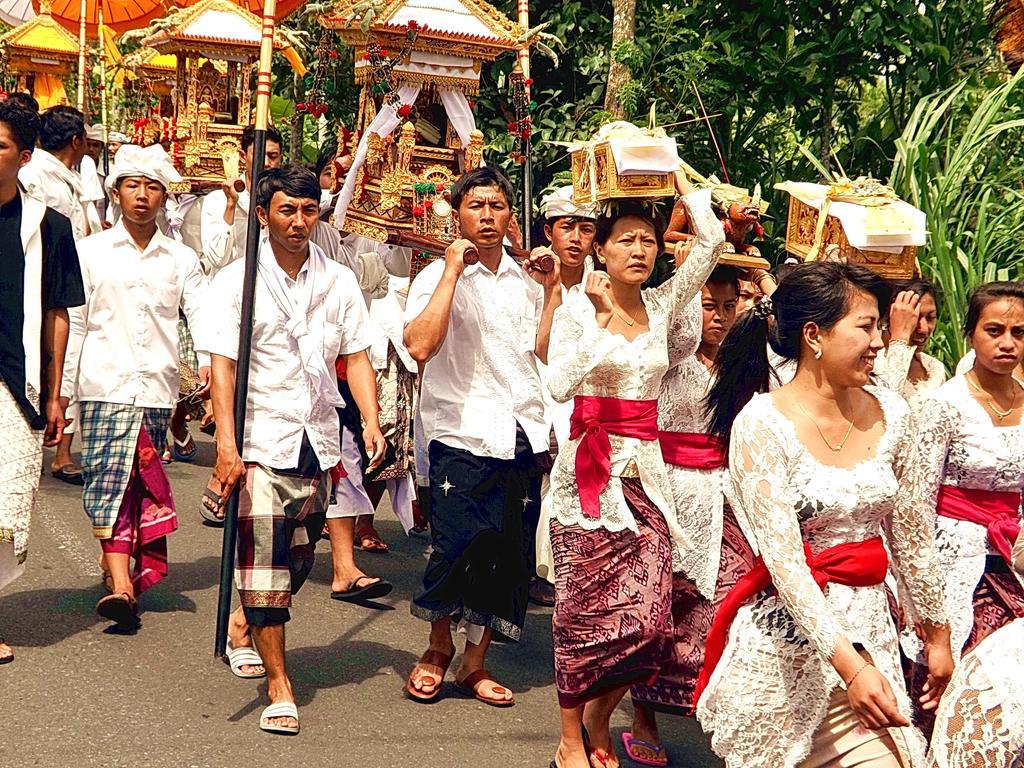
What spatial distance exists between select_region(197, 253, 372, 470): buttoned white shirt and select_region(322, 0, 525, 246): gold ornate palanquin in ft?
4.10

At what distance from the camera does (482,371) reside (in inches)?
249

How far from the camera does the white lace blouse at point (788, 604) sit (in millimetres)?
3787

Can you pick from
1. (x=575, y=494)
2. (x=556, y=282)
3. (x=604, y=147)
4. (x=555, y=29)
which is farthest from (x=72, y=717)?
(x=555, y=29)

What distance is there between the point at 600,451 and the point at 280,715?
1.52 metres

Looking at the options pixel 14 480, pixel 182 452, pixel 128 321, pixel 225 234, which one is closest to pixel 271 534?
pixel 14 480

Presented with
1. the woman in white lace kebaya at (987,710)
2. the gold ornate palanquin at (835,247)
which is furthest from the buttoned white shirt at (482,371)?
the woman in white lace kebaya at (987,710)

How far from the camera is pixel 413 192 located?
24.3ft

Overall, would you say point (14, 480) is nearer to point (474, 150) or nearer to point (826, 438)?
point (474, 150)

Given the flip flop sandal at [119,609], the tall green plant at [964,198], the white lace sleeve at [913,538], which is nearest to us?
the white lace sleeve at [913,538]

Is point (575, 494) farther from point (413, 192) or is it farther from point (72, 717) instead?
point (413, 192)

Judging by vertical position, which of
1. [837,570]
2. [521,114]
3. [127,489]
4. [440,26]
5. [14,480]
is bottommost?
[127,489]

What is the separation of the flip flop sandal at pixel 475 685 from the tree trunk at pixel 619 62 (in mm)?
4792

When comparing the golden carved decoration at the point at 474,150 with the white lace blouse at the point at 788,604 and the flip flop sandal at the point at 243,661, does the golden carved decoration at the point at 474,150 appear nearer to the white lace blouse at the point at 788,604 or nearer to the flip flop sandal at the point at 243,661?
the flip flop sandal at the point at 243,661

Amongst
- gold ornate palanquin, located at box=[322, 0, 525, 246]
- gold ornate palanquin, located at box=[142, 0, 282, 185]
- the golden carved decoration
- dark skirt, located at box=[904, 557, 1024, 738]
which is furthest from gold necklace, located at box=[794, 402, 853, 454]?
gold ornate palanquin, located at box=[142, 0, 282, 185]
